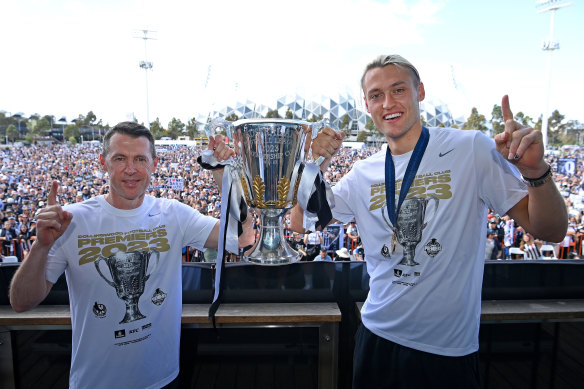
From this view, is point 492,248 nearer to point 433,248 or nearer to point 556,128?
point 433,248

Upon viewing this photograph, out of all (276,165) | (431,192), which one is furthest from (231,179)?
(431,192)

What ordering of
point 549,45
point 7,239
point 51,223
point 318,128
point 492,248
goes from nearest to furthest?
point 51,223
point 318,128
point 492,248
point 7,239
point 549,45

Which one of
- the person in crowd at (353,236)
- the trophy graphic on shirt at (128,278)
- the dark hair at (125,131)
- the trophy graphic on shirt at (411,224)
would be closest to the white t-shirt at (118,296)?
the trophy graphic on shirt at (128,278)

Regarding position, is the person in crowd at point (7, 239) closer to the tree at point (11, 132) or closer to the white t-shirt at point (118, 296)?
the white t-shirt at point (118, 296)

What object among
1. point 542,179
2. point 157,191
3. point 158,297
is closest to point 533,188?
point 542,179

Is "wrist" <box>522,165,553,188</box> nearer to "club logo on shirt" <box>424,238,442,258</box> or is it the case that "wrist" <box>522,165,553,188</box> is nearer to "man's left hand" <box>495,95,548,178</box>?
"man's left hand" <box>495,95,548,178</box>

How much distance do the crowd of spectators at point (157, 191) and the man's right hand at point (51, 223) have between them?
0.91 metres

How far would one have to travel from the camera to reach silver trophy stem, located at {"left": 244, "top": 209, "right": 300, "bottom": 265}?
1.68 m

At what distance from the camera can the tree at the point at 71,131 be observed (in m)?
49.6

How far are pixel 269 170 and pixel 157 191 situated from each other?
1374 centimetres

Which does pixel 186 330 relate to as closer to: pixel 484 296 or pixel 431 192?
pixel 431 192

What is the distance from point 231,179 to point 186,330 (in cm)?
158

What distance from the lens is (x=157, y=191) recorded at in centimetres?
1436

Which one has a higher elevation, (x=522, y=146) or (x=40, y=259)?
(x=522, y=146)
